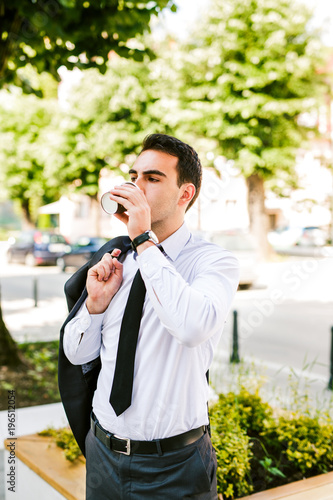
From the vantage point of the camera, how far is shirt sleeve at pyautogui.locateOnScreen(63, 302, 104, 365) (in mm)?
1886

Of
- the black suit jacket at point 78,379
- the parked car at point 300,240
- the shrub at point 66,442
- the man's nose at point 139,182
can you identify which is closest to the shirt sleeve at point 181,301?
the man's nose at point 139,182

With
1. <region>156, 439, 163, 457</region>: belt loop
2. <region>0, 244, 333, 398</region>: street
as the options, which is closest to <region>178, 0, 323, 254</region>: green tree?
<region>0, 244, 333, 398</region>: street

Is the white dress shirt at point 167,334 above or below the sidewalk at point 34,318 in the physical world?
above

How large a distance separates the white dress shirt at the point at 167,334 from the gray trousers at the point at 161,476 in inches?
2.9

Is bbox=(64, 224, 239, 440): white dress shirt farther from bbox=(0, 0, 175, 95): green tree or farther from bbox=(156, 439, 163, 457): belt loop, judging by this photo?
bbox=(0, 0, 175, 95): green tree

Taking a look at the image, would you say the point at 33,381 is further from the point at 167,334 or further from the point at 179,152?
the point at 179,152

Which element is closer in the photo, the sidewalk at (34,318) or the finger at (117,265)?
the finger at (117,265)

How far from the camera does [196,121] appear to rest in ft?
68.0

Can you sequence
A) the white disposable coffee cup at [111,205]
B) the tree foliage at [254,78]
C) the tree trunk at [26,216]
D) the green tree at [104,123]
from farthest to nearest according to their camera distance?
the tree trunk at [26,216], the green tree at [104,123], the tree foliage at [254,78], the white disposable coffee cup at [111,205]

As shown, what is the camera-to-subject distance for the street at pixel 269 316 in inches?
314

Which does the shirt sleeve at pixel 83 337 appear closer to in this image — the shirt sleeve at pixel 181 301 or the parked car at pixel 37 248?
the shirt sleeve at pixel 181 301

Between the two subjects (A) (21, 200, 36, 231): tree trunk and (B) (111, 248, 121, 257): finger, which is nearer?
(B) (111, 248, 121, 257): finger

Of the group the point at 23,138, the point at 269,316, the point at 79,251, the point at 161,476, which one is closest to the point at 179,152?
the point at 161,476

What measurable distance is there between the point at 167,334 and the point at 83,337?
360mm
